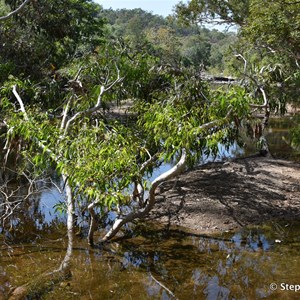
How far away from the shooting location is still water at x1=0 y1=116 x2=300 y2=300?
4988 mm

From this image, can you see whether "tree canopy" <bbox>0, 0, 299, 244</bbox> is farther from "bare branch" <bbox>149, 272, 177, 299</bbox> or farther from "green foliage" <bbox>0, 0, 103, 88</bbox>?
"bare branch" <bbox>149, 272, 177, 299</bbox>

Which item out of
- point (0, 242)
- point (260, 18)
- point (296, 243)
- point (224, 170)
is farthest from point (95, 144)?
point (260, 18)

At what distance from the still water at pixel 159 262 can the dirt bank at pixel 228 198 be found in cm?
34

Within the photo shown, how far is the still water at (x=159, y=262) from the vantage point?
196 inches

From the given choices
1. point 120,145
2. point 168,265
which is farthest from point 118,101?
point 168,265

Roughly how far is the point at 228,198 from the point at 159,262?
2676mm

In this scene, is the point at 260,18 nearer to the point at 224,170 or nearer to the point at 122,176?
the point at 224,170

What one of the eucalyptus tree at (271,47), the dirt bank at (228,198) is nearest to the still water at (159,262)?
the dirt bank at (228,198)

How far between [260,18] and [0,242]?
946cm

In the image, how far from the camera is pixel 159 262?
5797mm

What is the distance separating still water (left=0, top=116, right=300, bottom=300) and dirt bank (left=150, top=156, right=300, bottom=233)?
344 millimetres

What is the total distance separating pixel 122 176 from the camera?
5.54 m

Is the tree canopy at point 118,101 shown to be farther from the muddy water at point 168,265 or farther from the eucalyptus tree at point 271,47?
the muddy water at point 168,265

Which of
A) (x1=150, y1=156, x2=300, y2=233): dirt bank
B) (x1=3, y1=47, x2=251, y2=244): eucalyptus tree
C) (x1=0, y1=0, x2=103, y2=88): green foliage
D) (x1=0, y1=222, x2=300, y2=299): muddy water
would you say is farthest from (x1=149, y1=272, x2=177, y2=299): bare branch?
(x1=0, y1=0, x2=103, y2=88): green foliage
